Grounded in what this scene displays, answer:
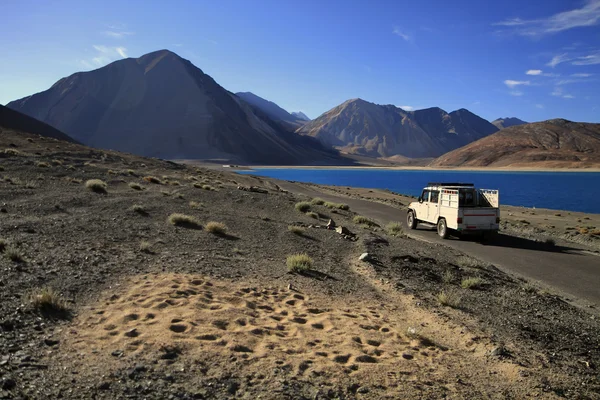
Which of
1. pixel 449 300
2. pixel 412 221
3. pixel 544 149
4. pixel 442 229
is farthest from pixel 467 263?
pixel 544 149

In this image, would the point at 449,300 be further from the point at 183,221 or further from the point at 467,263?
the point at 183,221

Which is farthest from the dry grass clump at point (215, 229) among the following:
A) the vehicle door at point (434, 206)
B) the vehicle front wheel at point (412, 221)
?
the vehicle front wheel at point (412, 221)

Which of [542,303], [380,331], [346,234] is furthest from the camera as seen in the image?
[346,234]

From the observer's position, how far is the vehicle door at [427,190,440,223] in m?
18.0

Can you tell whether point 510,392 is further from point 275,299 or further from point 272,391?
point 275,299

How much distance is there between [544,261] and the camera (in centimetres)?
1366

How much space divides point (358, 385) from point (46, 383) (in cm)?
302

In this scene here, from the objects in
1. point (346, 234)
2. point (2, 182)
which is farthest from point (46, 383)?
point (2, 182)

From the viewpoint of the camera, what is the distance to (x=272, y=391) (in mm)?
4188

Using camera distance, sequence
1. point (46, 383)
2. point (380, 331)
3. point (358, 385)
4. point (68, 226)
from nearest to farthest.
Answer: point (46, 383)
point (358, 385)
point (380, 331)
point (68, 226)

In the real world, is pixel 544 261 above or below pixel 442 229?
below

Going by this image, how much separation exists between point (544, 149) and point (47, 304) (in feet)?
644

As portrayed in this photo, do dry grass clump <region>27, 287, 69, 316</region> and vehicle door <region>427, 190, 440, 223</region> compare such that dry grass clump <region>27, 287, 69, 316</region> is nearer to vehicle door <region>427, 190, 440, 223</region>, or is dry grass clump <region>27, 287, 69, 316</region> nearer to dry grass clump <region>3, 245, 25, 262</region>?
dry grass clump <region>3, 245, 25, 262</region>

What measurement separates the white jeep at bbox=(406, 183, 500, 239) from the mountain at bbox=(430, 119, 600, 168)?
154776 millimetres
